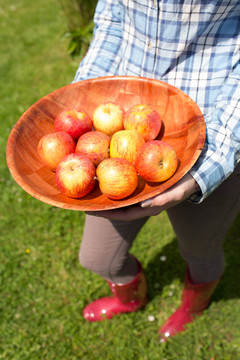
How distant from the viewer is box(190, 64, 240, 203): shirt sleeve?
1513mm

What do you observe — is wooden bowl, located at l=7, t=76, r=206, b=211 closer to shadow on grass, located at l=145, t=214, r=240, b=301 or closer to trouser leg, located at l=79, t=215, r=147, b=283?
trouser leg, located at l=79, t=215, r=147, b=283

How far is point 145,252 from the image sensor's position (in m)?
3.18

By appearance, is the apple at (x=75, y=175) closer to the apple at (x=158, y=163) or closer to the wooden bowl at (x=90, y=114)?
the wooden bowl at (x=90, y=114)

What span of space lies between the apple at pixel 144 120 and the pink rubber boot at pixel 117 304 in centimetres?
119

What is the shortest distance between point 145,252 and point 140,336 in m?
0.75

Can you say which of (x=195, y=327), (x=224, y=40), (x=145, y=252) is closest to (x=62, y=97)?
(x=224, y=40)

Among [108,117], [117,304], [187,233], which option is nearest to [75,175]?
[108,117]

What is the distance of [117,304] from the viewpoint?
2736 millimetres

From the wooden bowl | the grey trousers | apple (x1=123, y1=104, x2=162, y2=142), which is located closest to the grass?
the grey trousers

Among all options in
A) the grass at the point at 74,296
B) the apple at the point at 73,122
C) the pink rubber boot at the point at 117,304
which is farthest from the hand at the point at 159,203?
the grass at the point at 74,296

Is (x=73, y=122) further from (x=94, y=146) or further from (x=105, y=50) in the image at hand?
(x=105, y=50)

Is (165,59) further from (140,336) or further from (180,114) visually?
(140,336)

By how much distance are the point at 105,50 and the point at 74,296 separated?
6.56 ft

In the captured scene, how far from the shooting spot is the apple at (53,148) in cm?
175
